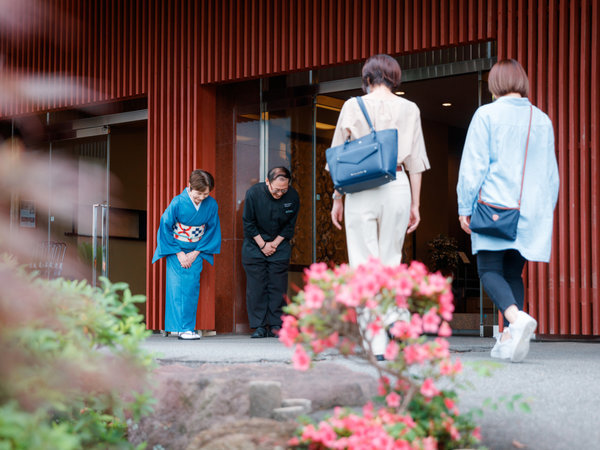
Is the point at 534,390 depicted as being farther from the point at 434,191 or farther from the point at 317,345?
the point at 434,191

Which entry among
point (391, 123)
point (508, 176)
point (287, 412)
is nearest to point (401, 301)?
point (287, 412)

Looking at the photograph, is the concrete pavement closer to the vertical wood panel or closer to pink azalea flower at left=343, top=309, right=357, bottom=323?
pink azalea flower at left=343, top=309, right=357, bottom=323

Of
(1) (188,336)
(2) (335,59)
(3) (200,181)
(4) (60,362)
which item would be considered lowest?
(1) (188,336)

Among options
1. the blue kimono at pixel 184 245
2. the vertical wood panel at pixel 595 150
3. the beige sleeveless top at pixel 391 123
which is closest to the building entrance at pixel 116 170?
the blue kimono at pixel 184 245

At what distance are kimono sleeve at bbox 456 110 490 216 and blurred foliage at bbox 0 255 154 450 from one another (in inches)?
86.6

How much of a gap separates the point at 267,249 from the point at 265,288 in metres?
0.39

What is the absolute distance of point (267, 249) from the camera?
6.88 metres

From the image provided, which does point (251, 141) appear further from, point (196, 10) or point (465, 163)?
point (465, 163)

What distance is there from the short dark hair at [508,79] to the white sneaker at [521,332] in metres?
1.27

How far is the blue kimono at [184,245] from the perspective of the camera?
6.62m

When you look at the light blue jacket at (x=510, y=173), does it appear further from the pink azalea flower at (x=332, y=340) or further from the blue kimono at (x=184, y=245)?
the blue kimono at (x=184, y=245)

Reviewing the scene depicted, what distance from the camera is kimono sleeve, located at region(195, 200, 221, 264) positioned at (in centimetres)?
676

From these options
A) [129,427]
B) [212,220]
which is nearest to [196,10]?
[212,220]

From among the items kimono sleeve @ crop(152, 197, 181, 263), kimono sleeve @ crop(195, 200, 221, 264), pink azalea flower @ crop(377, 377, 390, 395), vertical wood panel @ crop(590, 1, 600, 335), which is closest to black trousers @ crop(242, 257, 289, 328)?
kimono sleeve @ crop(195, 200, 221, 264)
